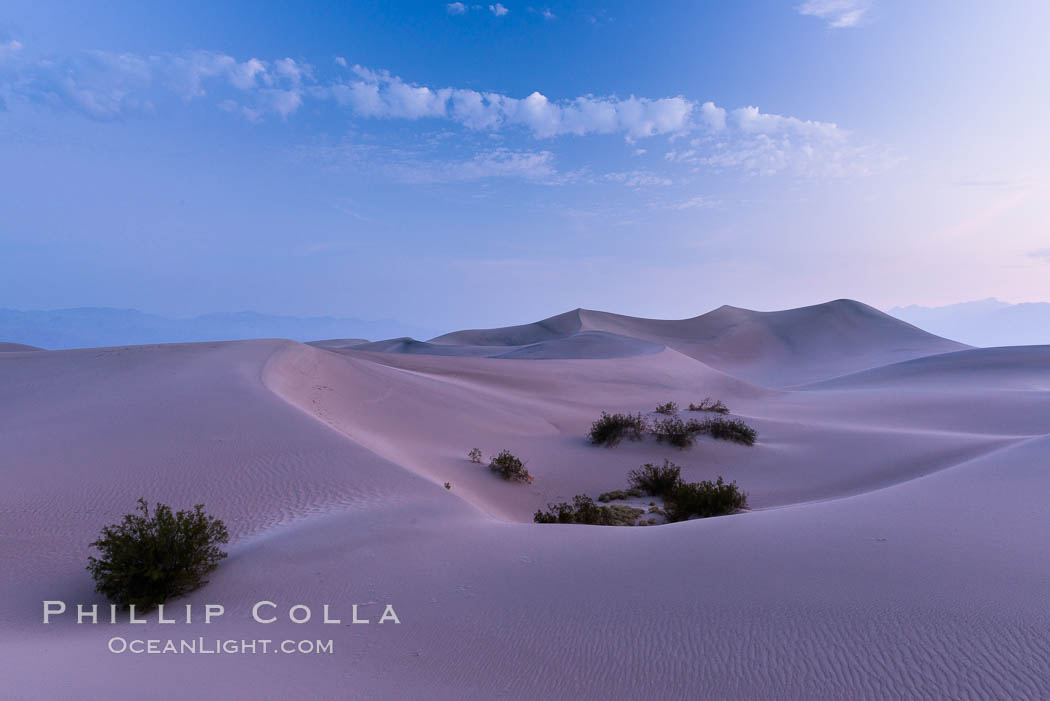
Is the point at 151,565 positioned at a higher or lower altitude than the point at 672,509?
higher

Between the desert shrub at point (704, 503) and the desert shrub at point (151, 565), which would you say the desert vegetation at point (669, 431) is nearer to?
the desert shrub at point (704, 503)

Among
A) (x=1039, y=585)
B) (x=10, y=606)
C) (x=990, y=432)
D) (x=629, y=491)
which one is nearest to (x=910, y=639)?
(x=1039, y=585)

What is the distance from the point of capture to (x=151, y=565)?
4.66m

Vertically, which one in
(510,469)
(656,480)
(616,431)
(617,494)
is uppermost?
(616,431)

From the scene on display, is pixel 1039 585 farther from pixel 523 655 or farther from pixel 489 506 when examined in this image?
pixel 489 506

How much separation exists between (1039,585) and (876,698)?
1.65m

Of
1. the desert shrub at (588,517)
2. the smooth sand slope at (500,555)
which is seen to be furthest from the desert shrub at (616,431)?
the desert shrub at (588,517)

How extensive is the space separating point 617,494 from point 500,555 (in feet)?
17.4

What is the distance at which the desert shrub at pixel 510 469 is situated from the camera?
10398 millimetres

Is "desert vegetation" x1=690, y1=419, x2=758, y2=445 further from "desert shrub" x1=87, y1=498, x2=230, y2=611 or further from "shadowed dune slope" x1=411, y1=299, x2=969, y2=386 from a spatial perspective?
"shadowed dune slope" x1=411, y1=299, x2=969, y2=386

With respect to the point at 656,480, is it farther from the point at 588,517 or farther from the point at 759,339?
the point at 759,339

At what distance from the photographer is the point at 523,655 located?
133 inches

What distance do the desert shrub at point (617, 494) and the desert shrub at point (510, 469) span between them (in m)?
1.41

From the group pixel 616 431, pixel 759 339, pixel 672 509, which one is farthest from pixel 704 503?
pixel 759 339
